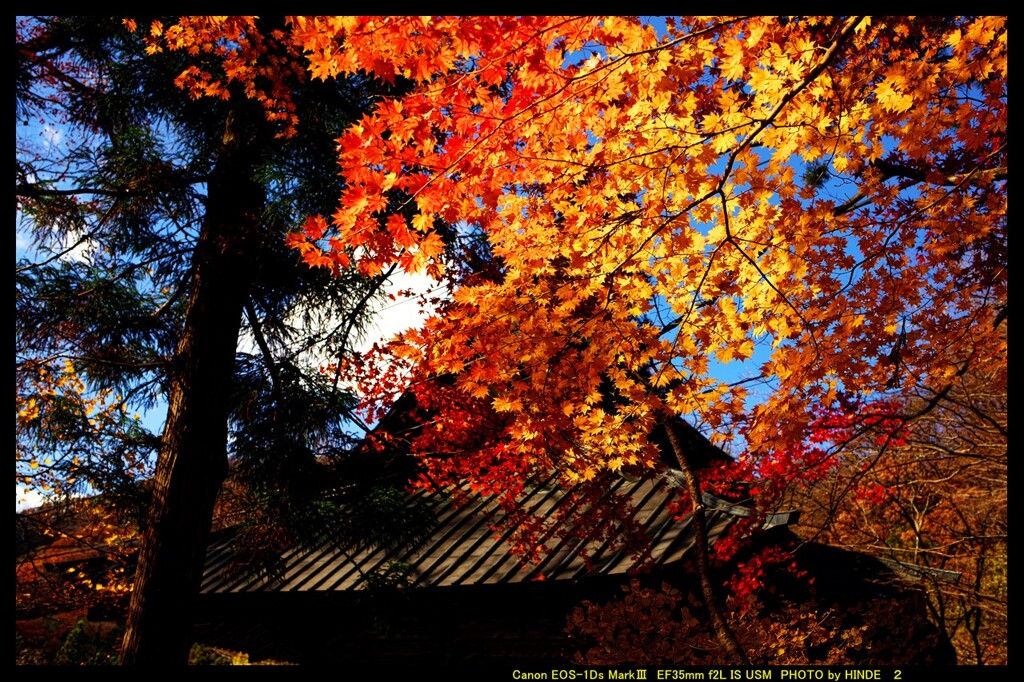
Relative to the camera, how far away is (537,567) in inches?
226

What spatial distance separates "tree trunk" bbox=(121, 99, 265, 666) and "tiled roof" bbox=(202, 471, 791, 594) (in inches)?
21.0

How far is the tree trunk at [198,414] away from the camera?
4.84 metres

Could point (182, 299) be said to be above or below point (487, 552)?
above

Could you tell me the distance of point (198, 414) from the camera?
536 cm

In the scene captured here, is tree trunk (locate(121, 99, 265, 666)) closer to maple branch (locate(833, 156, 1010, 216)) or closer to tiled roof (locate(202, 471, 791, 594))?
tiled roof (locate(202, 471, 791, 594))

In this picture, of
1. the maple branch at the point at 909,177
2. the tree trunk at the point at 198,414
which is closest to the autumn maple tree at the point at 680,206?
the maple branch at the point at 909,177

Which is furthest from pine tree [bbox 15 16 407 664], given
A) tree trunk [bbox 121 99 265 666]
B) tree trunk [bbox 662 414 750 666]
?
tree trunk [bbox 662 414 750 666]

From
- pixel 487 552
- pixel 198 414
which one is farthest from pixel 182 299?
pixel 487 552

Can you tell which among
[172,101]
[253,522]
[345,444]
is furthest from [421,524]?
[172,101]

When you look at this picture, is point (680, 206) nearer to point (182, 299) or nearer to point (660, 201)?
point (660, 201)

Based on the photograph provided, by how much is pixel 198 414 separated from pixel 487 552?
3286 mm

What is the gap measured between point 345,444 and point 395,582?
151 cm

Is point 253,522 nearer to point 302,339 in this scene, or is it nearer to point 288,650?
point 302,339

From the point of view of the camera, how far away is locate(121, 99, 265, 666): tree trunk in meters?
4.84
